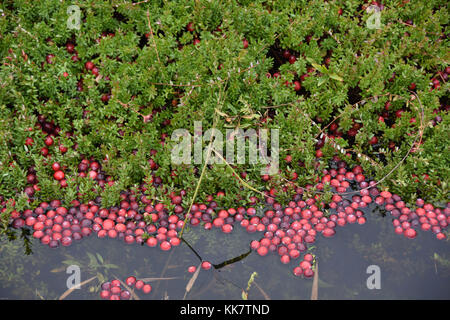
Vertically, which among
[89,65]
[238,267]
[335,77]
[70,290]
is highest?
[89,65]

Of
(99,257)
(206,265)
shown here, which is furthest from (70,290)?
(206,265)

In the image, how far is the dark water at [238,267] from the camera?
13.4 ft

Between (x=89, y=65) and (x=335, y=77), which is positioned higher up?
(x=89, y=65)

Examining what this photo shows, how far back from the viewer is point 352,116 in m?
5.34

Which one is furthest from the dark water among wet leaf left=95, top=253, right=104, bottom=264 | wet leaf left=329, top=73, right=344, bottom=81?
wet leaf left=329, top=73, right=344, bottom=81

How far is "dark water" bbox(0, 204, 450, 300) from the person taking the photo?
4094 millimetres

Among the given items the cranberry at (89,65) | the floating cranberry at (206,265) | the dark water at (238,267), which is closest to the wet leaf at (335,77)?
the dark water at (238,267)

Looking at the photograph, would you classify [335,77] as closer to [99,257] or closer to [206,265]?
[206,265]

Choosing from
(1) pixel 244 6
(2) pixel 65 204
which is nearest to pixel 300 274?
(2) pixel 65 204

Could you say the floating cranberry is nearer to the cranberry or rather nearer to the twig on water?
the twig on water

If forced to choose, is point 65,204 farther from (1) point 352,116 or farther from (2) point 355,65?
(2) point 355,65

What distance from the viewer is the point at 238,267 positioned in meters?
4.28

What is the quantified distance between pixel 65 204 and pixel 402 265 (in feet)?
11.4

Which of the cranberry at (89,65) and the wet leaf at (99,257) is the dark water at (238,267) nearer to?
the wet leaf at (99,257)
